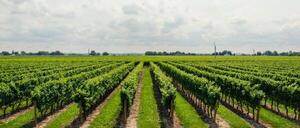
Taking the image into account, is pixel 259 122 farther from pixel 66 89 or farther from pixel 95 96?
pixel 66 89

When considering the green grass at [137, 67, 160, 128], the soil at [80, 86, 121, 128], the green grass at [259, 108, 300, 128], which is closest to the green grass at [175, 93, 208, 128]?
the green grass at [137, 67, 160, 128]

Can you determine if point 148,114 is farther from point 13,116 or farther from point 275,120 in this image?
point 13,116

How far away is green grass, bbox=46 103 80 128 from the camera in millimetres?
19898

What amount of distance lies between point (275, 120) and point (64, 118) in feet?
43.1

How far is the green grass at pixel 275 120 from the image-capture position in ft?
66.0

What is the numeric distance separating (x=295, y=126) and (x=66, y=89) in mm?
16445

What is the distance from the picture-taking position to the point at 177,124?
66.5 ft

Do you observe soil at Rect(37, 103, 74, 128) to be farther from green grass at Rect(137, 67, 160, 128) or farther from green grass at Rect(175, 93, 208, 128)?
green grass at Rect(175, 93, 208, 128)

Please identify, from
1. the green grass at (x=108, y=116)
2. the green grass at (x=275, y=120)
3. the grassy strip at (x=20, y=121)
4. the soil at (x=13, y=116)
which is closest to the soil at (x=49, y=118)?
the grassy strip at (x=20, y=121)

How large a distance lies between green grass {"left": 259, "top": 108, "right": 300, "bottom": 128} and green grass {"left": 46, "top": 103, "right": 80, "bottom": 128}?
474 inches

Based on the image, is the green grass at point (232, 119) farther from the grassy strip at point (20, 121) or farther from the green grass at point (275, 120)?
the grassy strip at point (20, 121)

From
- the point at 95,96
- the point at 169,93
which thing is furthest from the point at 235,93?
the point at 95,96

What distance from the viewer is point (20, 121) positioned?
20.8 metres

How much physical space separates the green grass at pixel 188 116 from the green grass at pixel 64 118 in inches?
268
